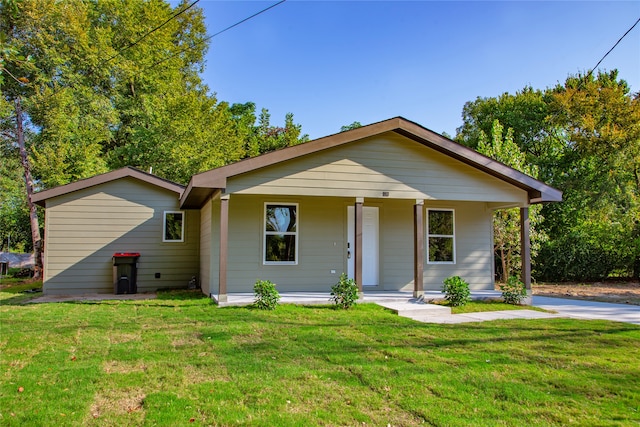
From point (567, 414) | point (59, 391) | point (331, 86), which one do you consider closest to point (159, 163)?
point (331, 86)

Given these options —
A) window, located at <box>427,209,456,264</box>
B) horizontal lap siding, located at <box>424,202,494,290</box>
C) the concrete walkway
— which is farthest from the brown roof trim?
the concrete walkway

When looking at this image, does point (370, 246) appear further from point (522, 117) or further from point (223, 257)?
point (522, 117)

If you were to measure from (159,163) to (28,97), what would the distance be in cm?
541

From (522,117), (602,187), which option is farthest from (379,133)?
(522,117)

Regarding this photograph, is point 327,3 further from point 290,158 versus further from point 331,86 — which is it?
point 331,86

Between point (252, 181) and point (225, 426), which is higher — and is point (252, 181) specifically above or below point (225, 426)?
above

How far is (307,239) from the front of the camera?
1006 centimetres

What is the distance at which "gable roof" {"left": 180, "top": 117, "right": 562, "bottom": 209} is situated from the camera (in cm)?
808

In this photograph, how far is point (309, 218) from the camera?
1013 centimetres

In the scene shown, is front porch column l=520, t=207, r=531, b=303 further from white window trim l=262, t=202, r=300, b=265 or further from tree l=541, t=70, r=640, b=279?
tree l=541, t=70, r=640, b=279

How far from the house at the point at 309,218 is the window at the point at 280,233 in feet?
0.07

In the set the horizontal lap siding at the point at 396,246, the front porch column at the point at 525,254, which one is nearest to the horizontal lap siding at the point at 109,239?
the horizontal lap siding at the point at 396,246

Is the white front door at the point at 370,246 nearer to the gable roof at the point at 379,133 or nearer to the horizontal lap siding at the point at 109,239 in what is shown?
A: the gable roof at the point at 379,133

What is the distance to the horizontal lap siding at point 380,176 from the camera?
856 centimetres
